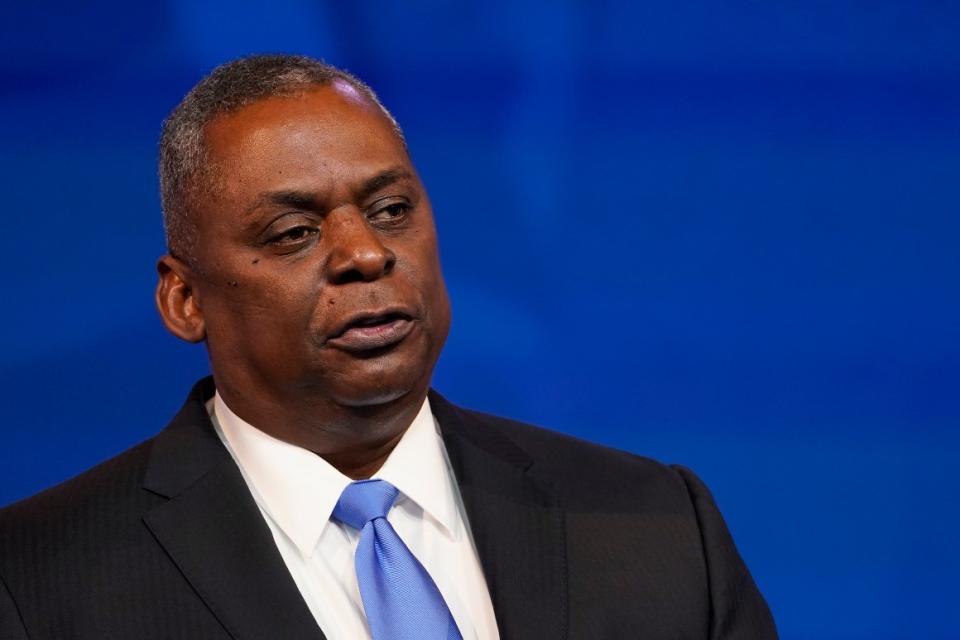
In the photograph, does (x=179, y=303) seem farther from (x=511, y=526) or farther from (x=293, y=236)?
(x=511, y=526)

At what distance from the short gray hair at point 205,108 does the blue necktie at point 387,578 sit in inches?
15.9

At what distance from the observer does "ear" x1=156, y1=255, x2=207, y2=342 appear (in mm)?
2107

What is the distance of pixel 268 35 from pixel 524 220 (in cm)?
57

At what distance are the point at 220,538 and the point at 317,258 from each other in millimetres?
374

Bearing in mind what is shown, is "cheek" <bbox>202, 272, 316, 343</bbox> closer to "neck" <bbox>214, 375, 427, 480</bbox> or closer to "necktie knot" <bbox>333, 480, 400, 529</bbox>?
"neck" <bbox>214, 375, 427, 480</bbox>

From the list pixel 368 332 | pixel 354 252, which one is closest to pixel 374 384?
pixel 368 332

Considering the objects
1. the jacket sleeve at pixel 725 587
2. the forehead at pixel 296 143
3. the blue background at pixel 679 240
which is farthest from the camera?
the blue background at pixel 679 240

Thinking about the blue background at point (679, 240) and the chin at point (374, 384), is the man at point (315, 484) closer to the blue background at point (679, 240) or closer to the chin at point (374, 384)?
the chin at point (374, 384)

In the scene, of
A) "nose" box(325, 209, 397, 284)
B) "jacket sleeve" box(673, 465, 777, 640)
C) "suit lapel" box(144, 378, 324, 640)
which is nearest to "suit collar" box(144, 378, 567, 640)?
"suit lapel" box(144, 378, 324, 640)

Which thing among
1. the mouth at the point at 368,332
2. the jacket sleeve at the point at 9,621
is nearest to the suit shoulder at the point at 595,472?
the mouth at the point at 368,332

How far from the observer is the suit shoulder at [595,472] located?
2.18m

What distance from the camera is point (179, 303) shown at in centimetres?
212

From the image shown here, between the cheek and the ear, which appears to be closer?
the cheek

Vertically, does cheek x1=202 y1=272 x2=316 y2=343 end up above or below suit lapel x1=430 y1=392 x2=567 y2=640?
above
